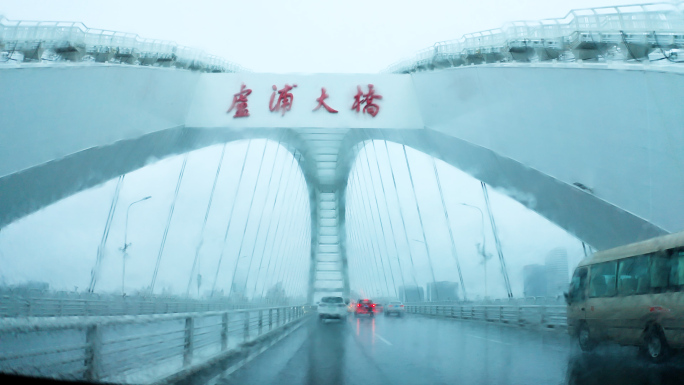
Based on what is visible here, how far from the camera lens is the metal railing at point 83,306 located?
1223cm

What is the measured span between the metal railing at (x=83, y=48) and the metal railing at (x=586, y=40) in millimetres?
9519

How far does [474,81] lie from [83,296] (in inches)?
529

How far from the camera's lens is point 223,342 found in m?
11.3

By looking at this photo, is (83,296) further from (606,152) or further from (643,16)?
(643,16)

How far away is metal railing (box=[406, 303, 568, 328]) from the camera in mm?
15539

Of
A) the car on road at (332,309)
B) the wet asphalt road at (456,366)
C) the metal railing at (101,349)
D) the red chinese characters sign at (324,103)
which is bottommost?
the car on road at (332,309)

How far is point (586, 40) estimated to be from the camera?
13.9 metres

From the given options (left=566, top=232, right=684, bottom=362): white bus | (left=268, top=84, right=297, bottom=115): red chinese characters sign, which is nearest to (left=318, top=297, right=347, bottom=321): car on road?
(left=268, top=84, right=297, bottom=115): red chinese characters sign

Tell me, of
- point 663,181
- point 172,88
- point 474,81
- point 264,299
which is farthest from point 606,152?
point 264,299

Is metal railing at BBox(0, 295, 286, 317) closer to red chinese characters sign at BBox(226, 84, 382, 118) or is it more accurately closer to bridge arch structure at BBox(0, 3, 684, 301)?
bridge arch structure at BBox(0, 3, 684, 301)

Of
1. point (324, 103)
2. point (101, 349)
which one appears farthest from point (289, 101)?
point (101, 349)

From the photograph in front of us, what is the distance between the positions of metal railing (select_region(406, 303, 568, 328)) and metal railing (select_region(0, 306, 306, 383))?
771cm

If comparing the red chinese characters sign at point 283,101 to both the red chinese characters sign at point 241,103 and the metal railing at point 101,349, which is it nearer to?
the red chinese characters sign at point 241,103

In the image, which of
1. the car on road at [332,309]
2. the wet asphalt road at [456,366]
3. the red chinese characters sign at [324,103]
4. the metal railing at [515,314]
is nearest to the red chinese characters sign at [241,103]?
the red chinese characters sign at [324,103]
